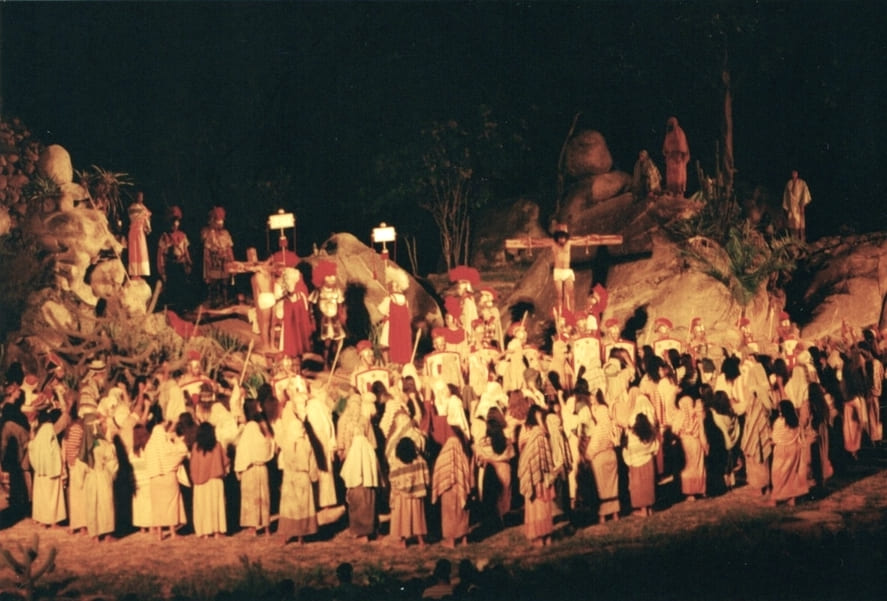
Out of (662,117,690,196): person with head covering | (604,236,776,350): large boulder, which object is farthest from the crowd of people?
(662,117,690,196): person with head covering

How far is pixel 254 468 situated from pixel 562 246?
220 inches

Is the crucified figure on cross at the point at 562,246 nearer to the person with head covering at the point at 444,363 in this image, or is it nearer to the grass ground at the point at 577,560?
the person with head covering at the point at 444,363

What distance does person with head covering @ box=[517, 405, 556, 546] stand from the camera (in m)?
14.0

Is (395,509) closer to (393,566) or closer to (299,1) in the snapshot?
(393,566)

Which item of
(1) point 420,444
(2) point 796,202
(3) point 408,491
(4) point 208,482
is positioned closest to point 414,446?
(1) point 420,444

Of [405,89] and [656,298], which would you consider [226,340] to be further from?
[656,298]

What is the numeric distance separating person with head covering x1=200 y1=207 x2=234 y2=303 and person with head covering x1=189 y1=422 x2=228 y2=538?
4.42 meters

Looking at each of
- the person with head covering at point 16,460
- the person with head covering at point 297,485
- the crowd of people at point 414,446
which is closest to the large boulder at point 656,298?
the crowd of people at point 414,446

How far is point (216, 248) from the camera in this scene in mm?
18344

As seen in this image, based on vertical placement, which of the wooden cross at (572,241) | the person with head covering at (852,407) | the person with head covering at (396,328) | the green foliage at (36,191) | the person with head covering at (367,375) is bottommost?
the person with head covering at (852,407)

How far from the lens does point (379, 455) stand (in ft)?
47.4

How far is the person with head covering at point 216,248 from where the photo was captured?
18.3m

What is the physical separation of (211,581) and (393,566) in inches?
68.5

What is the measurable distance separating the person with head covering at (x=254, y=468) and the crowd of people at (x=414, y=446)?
1 cm
